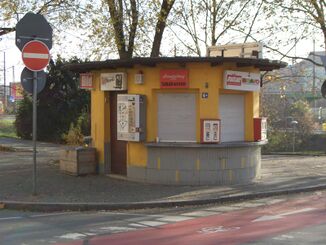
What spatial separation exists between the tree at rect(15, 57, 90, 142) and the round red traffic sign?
57.5 ft

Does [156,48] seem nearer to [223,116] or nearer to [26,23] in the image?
[223,116]

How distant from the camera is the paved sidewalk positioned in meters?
11.0

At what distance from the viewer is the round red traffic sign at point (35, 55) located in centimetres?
1143

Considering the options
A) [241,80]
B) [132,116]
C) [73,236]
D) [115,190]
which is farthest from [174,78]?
[73,236]

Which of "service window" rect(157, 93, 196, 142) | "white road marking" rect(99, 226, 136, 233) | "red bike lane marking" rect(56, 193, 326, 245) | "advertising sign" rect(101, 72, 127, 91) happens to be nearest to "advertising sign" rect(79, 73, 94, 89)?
"advertising sign" rect(101, 72, 127, 91)

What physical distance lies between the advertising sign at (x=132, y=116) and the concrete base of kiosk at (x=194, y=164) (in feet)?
1.43

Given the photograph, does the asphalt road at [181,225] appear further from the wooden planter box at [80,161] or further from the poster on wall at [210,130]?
the wooden planter box at [80,161]

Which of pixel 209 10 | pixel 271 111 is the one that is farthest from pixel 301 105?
pixel 209 10

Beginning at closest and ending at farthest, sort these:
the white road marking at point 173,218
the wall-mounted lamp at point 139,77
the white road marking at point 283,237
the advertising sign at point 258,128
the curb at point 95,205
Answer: the white road marking at point 283,237 < the white road marking at point 173,218 < the curb at point 95,205 < the wall-mounted lamp at point 139,77 < the advertising sign at point 258,128

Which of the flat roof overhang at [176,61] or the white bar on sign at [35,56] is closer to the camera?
the white bar on sign at [35,56]

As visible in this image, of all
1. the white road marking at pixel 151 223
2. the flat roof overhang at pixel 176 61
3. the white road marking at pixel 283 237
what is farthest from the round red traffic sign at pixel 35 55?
the white road marking at pixel 283 237

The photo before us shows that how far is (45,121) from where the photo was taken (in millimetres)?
29594

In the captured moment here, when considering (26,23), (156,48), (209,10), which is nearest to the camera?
(26,23)

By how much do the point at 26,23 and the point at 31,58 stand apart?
0.79 m
